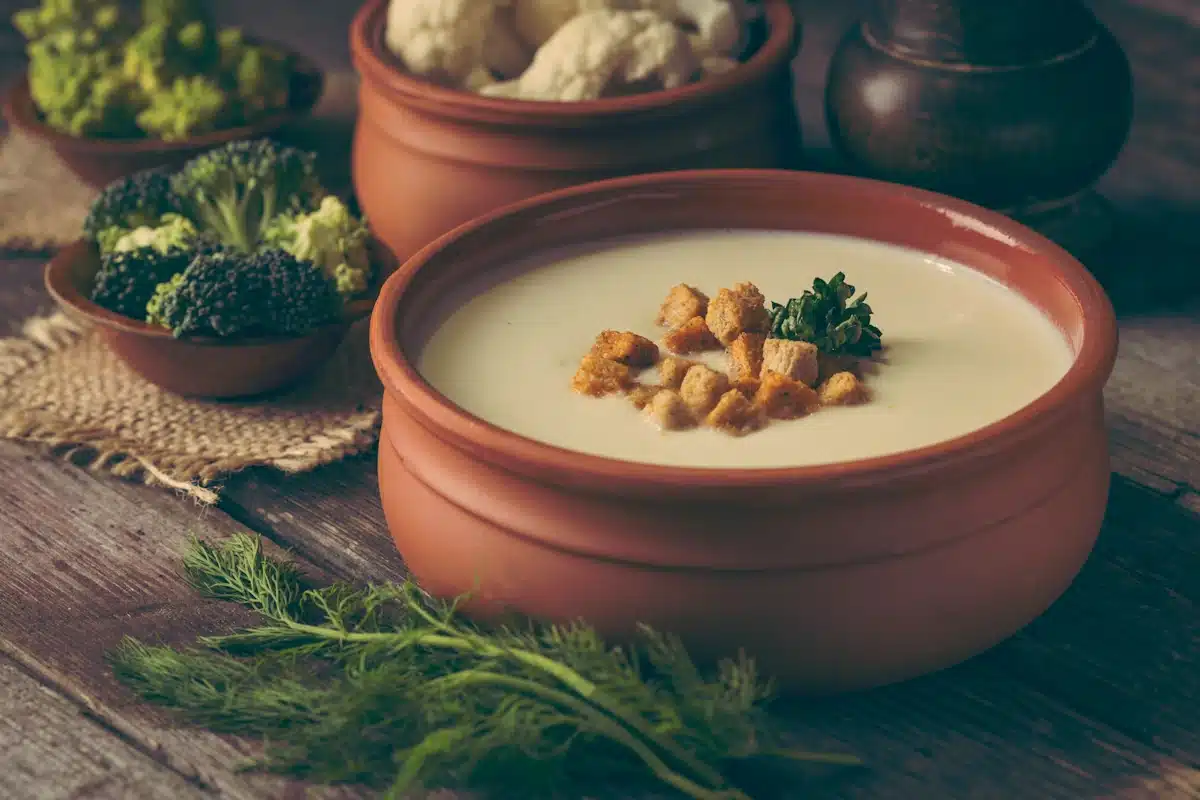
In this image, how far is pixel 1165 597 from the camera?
1.73 m

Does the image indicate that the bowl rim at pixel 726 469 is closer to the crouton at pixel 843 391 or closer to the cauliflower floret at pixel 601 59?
the crouton at pixel 843 391

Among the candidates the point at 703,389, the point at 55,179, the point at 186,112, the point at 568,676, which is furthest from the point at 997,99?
the point at 55,179

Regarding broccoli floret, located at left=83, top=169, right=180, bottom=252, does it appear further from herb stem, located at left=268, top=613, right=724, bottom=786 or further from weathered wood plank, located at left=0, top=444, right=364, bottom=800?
herb stem, located at left=268, top=613, right=724, bottom=786

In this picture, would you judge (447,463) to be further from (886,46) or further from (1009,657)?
(886,46)

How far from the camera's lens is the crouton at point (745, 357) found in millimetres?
1702

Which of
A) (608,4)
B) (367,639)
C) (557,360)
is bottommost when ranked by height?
(367,639)

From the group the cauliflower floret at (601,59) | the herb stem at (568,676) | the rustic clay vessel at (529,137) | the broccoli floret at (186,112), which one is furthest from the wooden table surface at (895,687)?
the broccoli floret at (186,112)

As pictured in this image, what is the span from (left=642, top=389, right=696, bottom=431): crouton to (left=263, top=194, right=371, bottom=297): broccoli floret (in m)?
0.74

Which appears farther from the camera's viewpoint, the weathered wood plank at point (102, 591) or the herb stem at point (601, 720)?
the weathered wood plank at point (102, 591)

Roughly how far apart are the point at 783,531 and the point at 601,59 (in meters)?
1.00

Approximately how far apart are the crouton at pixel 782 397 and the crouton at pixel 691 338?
0.47 feet

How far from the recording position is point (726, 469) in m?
1.40

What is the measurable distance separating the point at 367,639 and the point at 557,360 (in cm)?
39

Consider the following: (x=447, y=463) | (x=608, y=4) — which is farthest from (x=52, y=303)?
(x=447, y=463)
